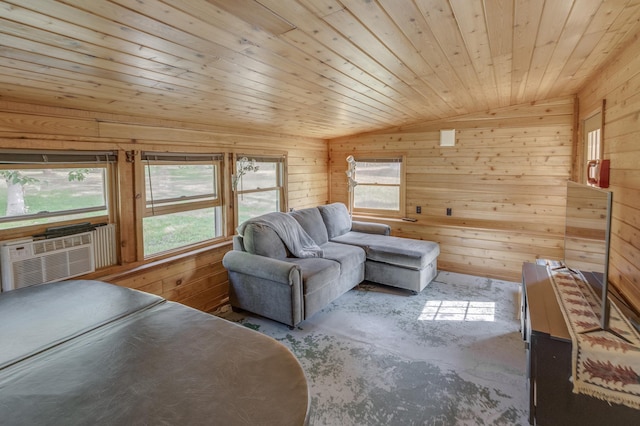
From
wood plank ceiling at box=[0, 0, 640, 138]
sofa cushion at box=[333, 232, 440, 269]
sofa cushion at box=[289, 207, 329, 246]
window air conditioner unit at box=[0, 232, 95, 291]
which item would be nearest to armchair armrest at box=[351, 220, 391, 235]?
sofa cushion at box=[333, 232, 440, 269]

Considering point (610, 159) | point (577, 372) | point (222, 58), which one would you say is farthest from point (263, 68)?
point (610, 159)

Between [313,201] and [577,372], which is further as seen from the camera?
[313,201]

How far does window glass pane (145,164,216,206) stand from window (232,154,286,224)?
0.31 meters

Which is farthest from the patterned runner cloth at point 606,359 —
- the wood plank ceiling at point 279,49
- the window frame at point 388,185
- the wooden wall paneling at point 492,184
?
the window frame at point 388,185

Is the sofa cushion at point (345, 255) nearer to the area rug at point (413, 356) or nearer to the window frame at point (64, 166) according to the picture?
the area rug at point (413, 356)

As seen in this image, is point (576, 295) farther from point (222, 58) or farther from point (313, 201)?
point (313, 201)

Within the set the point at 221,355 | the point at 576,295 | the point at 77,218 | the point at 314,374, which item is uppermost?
the point at 77,218

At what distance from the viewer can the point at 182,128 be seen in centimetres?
332

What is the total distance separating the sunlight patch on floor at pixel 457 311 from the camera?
344 centimetres

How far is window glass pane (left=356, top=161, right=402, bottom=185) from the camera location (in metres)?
5.38

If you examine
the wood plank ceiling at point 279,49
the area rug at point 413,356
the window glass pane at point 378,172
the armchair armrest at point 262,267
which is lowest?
the area rug at point 413,356

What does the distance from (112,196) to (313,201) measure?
3.14 metres

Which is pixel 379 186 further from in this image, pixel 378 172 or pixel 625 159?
pixel 625 159

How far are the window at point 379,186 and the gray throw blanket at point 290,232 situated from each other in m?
1.79
